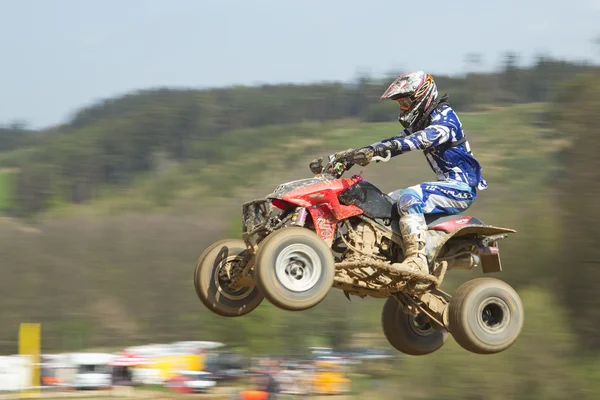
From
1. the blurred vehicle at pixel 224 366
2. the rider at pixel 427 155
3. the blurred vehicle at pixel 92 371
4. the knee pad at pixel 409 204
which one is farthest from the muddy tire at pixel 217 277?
the blurred vehicle at pixel 224 366

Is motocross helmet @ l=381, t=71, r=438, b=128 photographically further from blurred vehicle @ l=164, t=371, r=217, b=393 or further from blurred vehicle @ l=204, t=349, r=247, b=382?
blurred vehicle @ l=204, t=349, r=247, b=382

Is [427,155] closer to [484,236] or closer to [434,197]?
[434,197]

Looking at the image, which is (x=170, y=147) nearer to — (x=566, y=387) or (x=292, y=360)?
(x=292, y=360)

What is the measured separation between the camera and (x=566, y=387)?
26797 mm

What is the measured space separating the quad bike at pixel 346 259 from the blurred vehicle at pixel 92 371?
837 inches

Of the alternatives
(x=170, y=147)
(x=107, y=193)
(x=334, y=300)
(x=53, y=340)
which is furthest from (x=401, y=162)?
(x=170, y=147)

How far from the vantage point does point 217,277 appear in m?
10.3

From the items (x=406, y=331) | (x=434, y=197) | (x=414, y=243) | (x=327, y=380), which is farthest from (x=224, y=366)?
(x=414, y=243)

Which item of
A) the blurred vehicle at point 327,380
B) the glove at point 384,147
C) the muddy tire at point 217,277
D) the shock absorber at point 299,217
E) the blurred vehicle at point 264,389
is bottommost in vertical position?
the blurred vehicle at point 327,380

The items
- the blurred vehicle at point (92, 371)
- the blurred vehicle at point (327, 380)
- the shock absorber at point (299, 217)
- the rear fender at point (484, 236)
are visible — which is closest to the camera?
the shock absorber at point (299, 217)

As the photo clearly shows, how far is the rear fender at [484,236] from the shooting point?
33.7 ft

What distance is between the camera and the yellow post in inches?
1158

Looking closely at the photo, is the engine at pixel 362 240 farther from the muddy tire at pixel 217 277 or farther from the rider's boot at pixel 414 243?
the muddy tire at pixel 217 277

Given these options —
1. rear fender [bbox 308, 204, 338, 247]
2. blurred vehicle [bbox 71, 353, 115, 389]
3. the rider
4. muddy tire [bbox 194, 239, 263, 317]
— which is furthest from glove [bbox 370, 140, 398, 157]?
blurred vehicle [bbox 71, 353, 115, 389]
